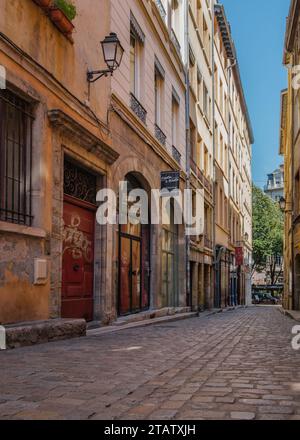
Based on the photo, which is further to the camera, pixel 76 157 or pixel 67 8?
pixel 76 157

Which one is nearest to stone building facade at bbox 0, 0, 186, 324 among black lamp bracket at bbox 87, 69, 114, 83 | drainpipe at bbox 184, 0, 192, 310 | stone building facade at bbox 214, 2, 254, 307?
black lamp bracket at bbox 87, 69, 114, 83

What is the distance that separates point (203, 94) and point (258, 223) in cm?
3673

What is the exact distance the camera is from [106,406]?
389cm

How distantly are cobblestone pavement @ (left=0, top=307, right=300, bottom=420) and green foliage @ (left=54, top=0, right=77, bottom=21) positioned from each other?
489cm

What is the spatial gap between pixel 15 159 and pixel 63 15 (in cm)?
245

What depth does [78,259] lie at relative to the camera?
32.5ft

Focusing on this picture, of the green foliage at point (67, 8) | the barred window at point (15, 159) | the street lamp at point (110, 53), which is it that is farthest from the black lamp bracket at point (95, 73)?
the barred window at point (15, 159)

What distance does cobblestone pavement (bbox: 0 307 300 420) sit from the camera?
149 inches

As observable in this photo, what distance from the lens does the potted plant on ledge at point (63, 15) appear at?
329 inches

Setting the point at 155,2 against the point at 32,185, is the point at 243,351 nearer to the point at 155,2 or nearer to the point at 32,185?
the point at 32,185

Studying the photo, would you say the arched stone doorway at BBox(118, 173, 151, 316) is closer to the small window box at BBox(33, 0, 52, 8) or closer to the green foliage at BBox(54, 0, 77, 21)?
the green foliage at BBox(54, 0, 77, 21)

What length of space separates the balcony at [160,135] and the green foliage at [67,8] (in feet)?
23.5

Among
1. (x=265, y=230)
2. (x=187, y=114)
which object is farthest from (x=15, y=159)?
(x=265, y=230)

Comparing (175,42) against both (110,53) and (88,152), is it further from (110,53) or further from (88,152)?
(88,152)
